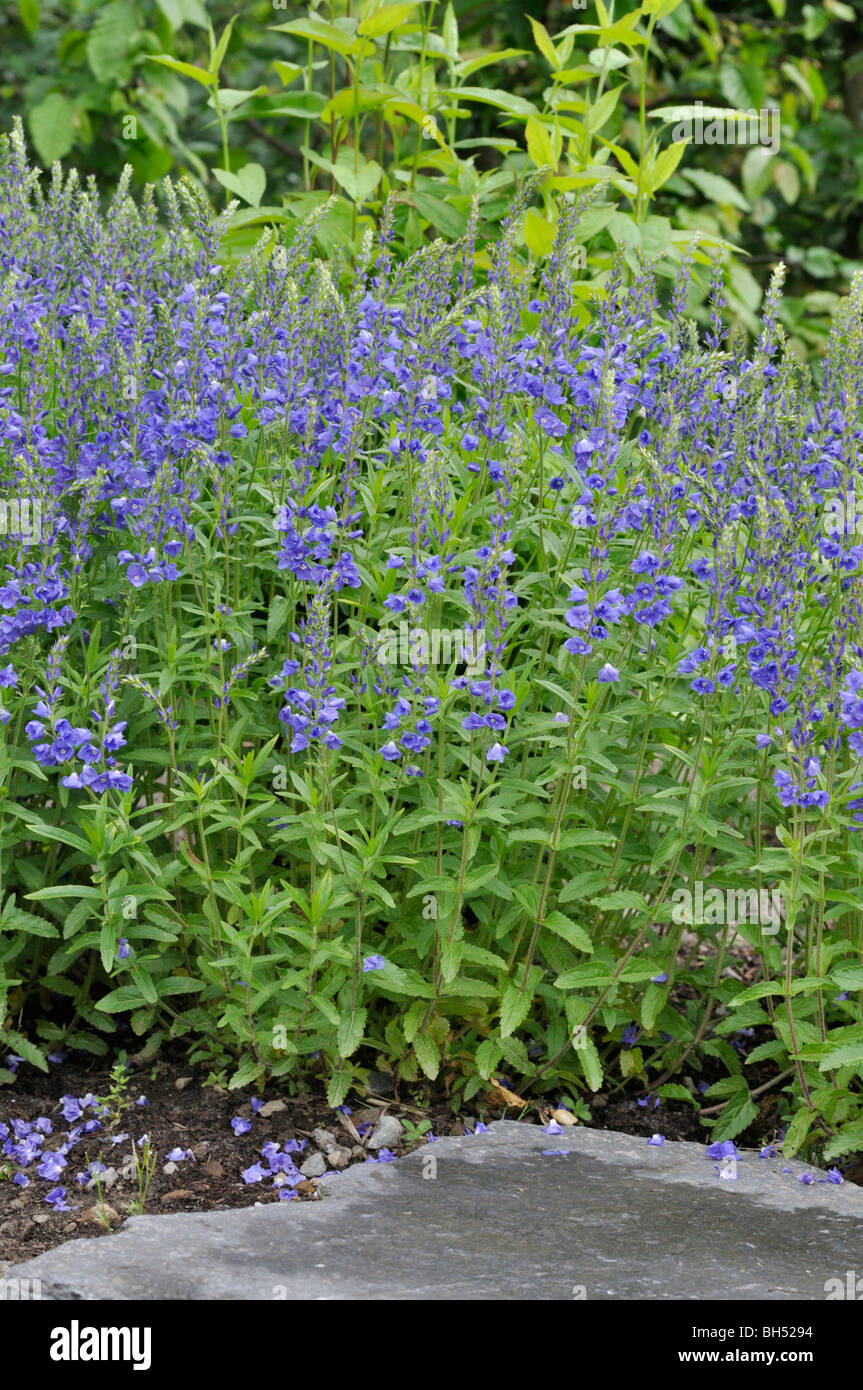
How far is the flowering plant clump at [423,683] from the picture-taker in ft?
12.8

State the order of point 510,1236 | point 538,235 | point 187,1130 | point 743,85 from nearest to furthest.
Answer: point 510,1236, point 187,1130, point 538,235, point 743,85

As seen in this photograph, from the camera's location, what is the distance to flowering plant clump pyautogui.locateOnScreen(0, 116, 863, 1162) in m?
3.91

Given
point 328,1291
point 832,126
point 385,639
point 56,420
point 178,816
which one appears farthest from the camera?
point 832,126

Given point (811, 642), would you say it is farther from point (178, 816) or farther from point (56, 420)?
point (56, 420)

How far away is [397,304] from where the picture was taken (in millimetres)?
5004

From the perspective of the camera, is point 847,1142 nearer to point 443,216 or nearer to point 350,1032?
point 350,1032

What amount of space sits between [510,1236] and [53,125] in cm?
771

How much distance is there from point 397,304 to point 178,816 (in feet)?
6.32

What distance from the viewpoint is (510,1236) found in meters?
3.57

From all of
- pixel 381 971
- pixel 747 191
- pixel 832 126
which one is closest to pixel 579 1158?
pixel 381 971

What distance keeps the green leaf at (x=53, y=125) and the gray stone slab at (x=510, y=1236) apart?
7146 millimetres

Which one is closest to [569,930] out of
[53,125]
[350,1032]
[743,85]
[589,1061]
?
[589,1061]

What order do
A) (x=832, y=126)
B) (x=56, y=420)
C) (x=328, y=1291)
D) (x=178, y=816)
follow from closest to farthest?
(x=328, y=1291) < (x=178, y=816) < (x=56, y=420) < (x=832, y=126)

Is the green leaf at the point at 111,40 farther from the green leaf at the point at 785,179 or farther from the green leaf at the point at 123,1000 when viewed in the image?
the green leaf at the point at 123,1000
